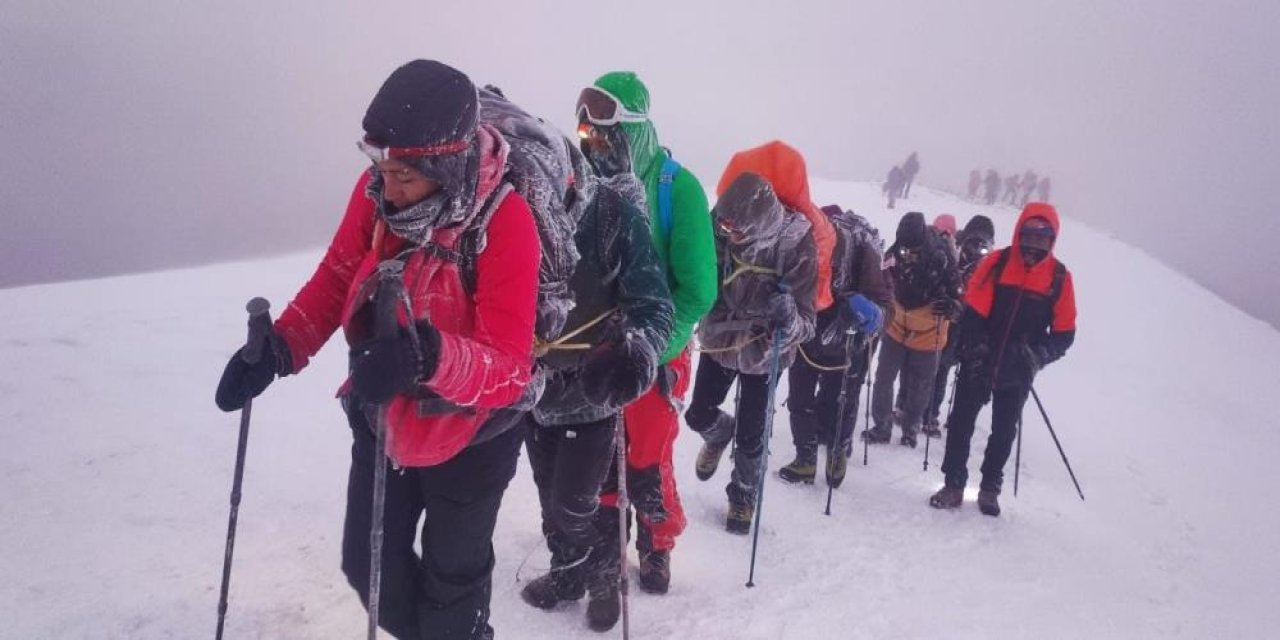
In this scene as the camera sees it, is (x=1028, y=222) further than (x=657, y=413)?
Yes

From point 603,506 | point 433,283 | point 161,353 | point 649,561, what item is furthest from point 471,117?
point 161,353

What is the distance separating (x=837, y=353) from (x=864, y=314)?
1.76 feet

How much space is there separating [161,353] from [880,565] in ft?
20.5

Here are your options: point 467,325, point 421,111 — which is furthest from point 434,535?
point 421,111

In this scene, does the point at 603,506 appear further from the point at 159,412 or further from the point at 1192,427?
the point at 1192,427

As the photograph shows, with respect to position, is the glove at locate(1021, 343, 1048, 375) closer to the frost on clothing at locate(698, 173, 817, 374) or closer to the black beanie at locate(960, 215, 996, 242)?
the frost on clothing at locate(698, 173, 817, 374)

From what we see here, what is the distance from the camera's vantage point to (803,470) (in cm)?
587

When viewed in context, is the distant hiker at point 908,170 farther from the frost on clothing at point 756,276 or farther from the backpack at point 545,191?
the backpack at point 545,191

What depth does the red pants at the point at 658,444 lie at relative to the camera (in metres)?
3.59

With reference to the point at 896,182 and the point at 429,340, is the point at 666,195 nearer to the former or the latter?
the point at 429,340

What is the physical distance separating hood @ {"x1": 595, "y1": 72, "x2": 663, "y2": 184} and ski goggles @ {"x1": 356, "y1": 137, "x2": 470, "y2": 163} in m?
1.58

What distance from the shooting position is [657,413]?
3.58 metres

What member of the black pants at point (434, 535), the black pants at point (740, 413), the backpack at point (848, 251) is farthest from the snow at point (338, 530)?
the backpack at point (848, 251)

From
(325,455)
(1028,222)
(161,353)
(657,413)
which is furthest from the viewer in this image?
(161,353)
